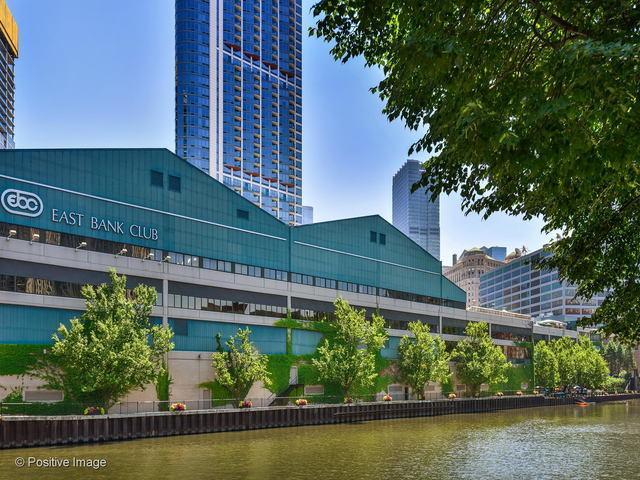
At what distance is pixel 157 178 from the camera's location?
75.4 meters

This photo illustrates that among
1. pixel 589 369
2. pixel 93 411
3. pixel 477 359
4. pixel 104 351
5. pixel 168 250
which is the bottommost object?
pixel 589 369

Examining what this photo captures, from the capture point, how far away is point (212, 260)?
7975 centimetres

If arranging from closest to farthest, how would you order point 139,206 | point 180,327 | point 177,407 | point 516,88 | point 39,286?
1. point 516,88
2. point 39,286
3. point 177,407
4. point 139,206
5. point 180,327

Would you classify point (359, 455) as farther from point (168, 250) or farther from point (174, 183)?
point (174, 183)

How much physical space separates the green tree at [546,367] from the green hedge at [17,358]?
100937 millimetres

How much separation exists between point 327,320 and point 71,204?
3857 centimetres

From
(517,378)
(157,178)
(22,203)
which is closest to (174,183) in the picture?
(157,178)

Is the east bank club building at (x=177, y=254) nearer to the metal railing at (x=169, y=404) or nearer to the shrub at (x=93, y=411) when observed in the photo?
the metal railing at (x=169, y=404)

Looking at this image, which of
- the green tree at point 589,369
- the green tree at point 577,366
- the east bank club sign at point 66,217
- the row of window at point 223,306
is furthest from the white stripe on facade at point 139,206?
the green tree at point 589,369

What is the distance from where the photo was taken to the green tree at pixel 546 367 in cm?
13625

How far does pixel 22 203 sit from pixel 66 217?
437 centimetres

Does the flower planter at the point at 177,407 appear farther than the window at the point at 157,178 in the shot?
No

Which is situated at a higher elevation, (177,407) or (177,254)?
(177,254)

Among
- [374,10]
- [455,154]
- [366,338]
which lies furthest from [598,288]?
[366,338]
